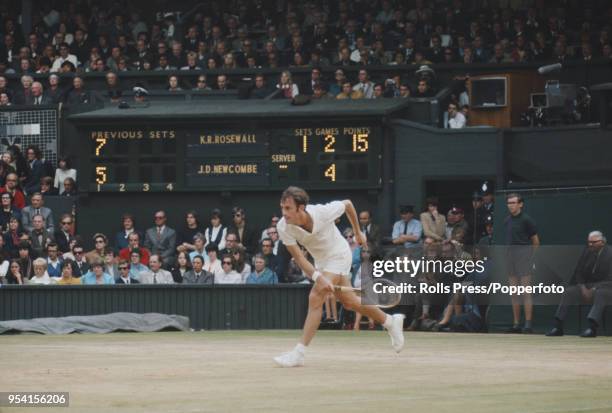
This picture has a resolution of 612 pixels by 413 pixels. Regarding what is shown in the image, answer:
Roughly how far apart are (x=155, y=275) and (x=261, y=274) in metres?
1.83

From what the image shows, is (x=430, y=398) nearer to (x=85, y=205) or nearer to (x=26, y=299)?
(x=26, y=299)

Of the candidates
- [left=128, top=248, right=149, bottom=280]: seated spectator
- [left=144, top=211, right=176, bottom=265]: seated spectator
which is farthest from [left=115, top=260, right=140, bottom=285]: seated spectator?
[left=144, top=211, right=176, bottom=265]: seated spectator

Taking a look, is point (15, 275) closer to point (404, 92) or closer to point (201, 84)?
point (201, 84)

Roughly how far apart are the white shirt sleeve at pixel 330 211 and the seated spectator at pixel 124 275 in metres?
10.7

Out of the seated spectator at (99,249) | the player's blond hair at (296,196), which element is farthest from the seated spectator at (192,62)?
the player's blond hair at (296,196)

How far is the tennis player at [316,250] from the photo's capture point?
13.1 meters

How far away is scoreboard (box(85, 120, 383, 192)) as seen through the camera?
1041 inches

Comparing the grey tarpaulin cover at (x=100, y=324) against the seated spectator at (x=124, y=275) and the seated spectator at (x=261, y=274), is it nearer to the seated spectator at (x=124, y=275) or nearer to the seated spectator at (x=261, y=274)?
the seated spectator at (x=124, y=275)

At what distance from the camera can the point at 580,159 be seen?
82.5 feet

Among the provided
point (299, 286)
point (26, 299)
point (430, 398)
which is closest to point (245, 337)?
point (299, 286)

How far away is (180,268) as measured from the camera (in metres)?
24.5

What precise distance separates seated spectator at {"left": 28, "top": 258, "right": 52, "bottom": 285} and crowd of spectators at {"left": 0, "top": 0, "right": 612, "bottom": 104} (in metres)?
5.80

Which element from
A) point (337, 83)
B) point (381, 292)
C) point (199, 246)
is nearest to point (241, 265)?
point (199, 246)

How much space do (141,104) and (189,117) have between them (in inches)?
57.7
